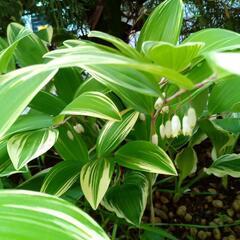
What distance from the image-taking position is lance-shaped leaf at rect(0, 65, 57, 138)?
338 millimetres

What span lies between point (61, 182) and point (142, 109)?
0.57 feet

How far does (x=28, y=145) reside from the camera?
525 mm

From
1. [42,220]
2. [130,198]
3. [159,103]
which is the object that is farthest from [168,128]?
[42,220]

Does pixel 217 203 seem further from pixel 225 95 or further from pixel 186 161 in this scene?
pixel 225 95

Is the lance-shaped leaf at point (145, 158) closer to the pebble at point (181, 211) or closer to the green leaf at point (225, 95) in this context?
the green leaf at point (225, 95)

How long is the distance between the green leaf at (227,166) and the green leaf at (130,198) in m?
0.14

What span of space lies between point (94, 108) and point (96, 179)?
12cm

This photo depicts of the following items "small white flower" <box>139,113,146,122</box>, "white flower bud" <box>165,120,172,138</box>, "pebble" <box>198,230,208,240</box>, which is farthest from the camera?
"pebble" <box>198,230,208,240</box>

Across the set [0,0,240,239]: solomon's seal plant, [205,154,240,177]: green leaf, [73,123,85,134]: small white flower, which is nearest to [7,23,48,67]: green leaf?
[0,0,240,239]: solomon's seal plant

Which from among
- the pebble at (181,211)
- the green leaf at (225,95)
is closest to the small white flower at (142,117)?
the green leaf at (225,95)

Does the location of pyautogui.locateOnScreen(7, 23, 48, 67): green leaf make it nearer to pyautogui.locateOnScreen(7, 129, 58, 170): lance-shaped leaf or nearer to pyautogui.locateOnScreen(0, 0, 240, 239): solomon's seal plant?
pyautogui.locateOnScreen(0, 0, 240, 239): solomon's seal plant

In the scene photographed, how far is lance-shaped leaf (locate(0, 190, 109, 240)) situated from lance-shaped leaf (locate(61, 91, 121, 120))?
184 millimetres

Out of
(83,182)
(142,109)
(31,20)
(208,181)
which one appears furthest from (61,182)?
(31,20)

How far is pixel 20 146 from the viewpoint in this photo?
0.52 m
